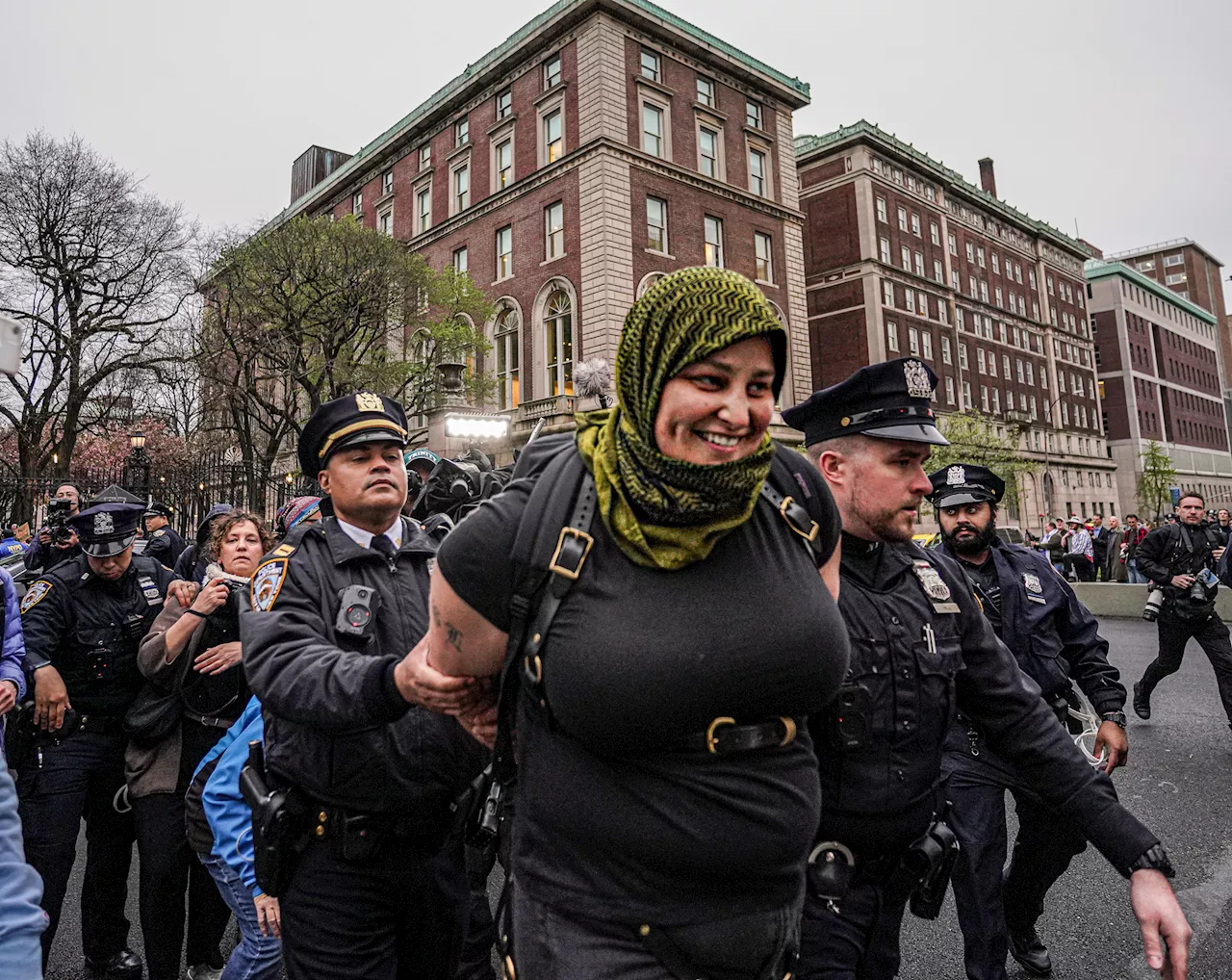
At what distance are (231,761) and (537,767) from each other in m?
1.99

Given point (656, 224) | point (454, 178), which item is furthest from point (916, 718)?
point (454, 178)

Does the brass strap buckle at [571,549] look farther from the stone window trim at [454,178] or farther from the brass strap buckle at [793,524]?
the stone window trim at [454,178]

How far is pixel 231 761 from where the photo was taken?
2.97 m

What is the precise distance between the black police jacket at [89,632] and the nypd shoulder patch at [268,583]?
6.77 feet

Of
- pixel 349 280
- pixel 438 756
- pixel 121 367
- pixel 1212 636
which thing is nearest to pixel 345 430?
pixel 438 756

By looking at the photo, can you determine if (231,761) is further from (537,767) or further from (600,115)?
(600,115)

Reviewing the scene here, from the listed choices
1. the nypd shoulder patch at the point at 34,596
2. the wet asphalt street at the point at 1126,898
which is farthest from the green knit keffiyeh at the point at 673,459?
the nypd shoulder patch at the point at 34,596

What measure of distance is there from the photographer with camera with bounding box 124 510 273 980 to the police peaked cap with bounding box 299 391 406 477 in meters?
0.95

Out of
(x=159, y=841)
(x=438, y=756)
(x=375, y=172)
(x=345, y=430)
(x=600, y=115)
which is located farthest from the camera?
(x=375, y=172)

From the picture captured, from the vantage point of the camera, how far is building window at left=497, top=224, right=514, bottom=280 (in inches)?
1283

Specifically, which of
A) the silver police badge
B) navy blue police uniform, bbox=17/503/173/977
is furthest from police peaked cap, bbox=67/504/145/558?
the silver police badge

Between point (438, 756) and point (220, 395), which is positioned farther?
point (220, 395)

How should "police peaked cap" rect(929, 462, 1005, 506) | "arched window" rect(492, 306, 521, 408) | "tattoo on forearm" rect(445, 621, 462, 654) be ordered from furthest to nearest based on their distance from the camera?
"arched window" rect(492, 306, 521, 408) < "police peaked cap" rect(929, 462, 1005, 506) < "tattoo on forearm" rect(445, 621, 462, 654)

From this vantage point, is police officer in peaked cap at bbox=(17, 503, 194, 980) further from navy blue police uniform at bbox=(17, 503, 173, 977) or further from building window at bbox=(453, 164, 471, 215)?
building window at bbox=(453, 164, 471, 215)
